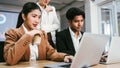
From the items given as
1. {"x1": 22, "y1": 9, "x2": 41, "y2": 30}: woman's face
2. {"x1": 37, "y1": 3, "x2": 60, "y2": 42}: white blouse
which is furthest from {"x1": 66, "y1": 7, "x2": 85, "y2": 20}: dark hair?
{"x1": 22, "y1": 9, "x2": 41, "y2": 30}: woman's face

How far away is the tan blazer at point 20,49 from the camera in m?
1.15

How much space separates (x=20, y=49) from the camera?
45.4 inches

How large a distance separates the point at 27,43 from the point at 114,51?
1.87 feet

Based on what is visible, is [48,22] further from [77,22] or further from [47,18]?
[77,22]

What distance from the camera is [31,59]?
142 cm

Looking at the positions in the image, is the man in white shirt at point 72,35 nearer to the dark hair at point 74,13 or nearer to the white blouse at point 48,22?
the dark hair at point 74,13

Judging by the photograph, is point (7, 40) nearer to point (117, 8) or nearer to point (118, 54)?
point (118, 54)

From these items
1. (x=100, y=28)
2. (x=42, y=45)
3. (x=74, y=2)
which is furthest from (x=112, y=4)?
(x=42, y=45)

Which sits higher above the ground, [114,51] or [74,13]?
[74,13]

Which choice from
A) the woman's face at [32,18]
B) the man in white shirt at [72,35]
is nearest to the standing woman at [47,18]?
the man in white shirt at [72,35]

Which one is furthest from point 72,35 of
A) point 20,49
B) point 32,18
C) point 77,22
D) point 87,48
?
point 87,48

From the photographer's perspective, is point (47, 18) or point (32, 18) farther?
point (47, 18)

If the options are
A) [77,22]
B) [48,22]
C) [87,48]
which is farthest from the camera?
[48,22]

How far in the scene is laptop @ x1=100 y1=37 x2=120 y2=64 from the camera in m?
1.19
